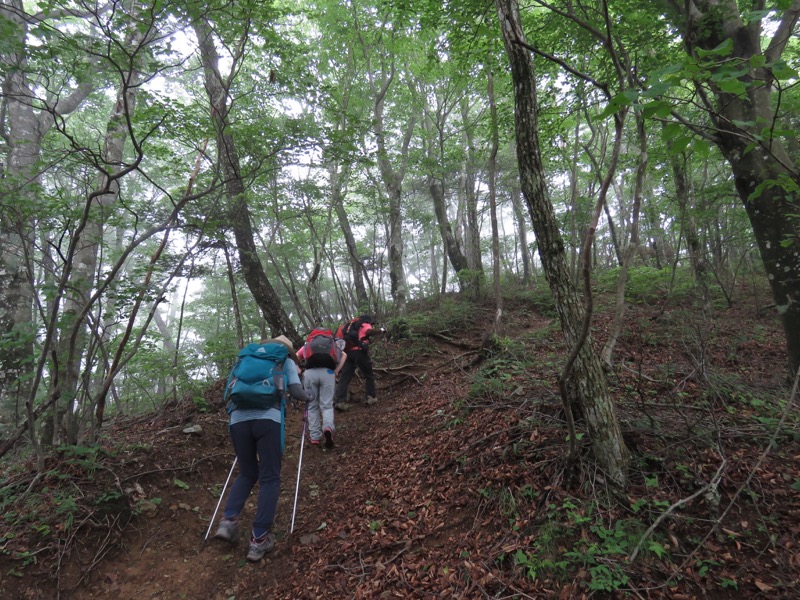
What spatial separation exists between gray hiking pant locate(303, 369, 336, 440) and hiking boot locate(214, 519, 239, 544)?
2.25m

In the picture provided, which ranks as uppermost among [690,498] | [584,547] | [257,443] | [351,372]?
[351,372]

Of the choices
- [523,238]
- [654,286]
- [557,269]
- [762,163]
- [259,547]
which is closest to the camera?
[557,269]

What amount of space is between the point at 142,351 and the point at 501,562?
8176mm

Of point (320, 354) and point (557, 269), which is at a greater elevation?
point (557, 269)

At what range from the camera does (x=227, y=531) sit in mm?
3936

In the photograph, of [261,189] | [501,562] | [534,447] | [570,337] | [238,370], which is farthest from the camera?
[261,189]

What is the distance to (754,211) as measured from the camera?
14.4 feet

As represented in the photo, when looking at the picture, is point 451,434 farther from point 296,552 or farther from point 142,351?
point 142,351

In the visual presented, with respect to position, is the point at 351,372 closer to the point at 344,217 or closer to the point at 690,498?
the point at 690,498

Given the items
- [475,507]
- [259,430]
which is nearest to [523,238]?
[475,507]

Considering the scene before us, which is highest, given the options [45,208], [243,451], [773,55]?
[773,55]

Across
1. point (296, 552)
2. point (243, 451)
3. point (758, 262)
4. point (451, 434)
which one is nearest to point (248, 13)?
point (243, 451)

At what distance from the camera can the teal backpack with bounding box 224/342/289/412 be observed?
4023 millimetres

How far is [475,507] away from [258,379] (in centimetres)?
261
